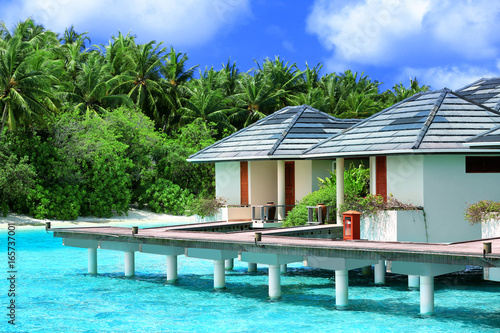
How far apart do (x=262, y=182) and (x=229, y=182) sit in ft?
4.19

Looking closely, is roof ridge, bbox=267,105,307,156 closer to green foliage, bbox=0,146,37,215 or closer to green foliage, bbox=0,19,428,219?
green foliage, bbox=0,19,428,219

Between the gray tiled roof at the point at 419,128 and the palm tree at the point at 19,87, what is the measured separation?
21.0m

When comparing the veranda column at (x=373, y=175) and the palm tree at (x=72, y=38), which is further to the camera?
the palm tree at (x=72, y=38)

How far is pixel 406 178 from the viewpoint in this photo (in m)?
19.3

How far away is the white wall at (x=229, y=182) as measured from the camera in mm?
25547

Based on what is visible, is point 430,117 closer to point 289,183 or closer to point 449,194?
point 449,194

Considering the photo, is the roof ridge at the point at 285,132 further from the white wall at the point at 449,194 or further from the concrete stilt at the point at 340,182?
the white wall at the point at 449,194

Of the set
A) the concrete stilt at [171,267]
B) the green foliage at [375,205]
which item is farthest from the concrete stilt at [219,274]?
the green foliage at [375,205]

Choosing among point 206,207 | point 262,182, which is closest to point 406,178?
point 262,182

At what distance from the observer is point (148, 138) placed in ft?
155

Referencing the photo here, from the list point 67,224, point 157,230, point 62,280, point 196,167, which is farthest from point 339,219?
point 196,167

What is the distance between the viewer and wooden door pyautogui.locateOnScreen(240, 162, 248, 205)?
25.3 m

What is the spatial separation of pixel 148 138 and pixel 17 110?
10.8 m

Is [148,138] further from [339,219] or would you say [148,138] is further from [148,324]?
[148,324]
